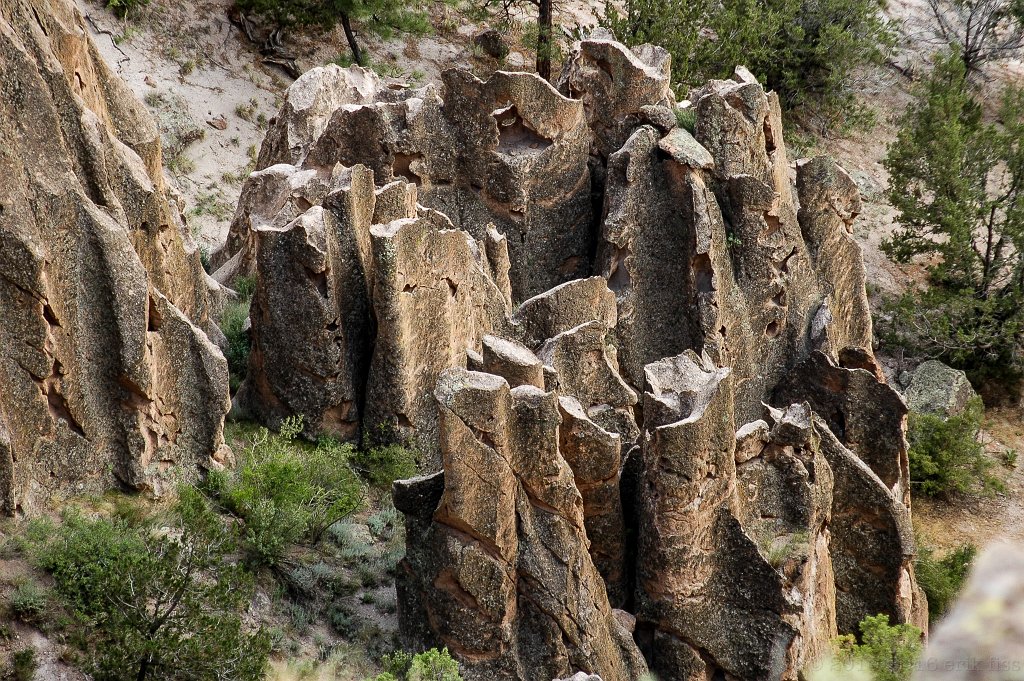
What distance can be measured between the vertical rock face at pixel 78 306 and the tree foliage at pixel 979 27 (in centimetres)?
3825

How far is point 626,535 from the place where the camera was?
19.7m

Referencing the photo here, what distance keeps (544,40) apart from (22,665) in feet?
106

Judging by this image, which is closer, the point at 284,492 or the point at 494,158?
the point at 284,492

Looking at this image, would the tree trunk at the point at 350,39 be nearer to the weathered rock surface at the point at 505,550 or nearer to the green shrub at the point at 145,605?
the weathered rock surface at the point at 505,550

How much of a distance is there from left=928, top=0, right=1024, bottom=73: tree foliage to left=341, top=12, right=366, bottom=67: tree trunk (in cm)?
2490

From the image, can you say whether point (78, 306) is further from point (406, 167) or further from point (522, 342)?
point (406, 167)

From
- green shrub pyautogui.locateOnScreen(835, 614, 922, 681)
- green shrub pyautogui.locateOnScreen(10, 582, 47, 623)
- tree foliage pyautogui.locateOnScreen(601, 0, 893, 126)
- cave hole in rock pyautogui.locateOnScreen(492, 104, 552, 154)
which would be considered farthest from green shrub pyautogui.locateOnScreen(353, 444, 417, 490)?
tree foliage pyautogui.locateOnScreen(601, 0, 893, 126)

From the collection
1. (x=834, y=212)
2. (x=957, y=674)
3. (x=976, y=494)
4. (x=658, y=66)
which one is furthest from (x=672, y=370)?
(x=957, y=674)

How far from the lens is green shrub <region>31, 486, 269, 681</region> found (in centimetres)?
1430

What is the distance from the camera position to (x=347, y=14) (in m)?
40.8

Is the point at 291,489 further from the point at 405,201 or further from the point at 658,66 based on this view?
the point at 658,66

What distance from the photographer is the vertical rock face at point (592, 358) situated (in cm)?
1720

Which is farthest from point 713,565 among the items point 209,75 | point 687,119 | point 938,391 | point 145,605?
point 209,75

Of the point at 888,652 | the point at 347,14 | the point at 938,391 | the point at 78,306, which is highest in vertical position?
the point at 347,14
